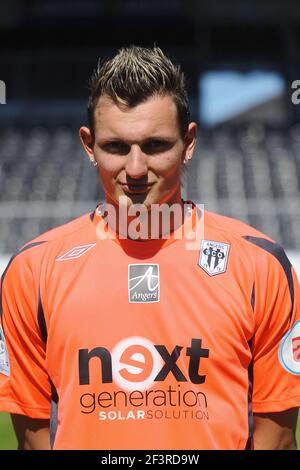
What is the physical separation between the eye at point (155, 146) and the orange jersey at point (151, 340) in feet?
1.03

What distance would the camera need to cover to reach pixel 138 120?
2074 mm

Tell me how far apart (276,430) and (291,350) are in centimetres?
25

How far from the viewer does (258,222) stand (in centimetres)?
1099

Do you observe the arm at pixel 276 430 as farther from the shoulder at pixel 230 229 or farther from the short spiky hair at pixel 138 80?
the short spiky hair at pixel 138 80

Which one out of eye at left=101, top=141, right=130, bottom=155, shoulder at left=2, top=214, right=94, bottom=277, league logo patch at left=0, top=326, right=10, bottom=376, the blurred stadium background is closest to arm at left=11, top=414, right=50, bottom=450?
league logo patch at left=0, top=326, right=10, bottom=376

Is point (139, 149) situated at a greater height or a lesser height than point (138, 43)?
lesser

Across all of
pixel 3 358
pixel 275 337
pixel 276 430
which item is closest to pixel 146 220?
pixel 275 337

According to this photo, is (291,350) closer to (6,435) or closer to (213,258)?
(213,258)

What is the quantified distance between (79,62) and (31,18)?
4.63 feet

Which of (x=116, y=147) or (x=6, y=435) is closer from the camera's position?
(x=116, y=147)

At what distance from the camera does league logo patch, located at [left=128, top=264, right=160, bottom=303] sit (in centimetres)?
215

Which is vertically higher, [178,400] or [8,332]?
[8,332]

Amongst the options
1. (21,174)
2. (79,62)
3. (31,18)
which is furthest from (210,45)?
(21,174)
